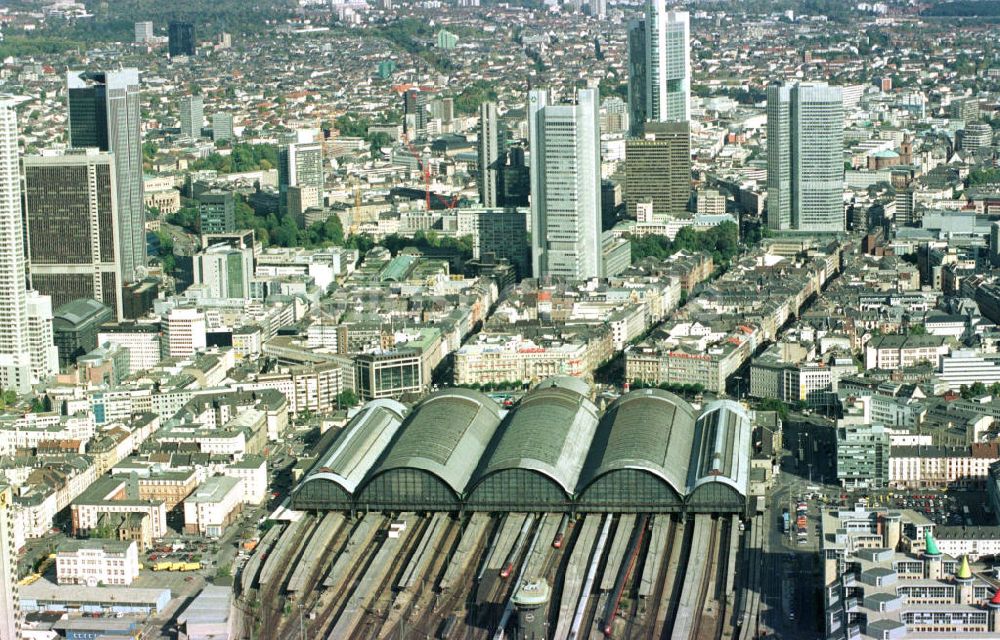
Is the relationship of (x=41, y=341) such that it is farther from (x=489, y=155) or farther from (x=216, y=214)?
(x=489, y=155)

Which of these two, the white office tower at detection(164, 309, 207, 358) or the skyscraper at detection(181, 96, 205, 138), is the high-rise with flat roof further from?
the white office tower at detection(164, 309, 207, 358)

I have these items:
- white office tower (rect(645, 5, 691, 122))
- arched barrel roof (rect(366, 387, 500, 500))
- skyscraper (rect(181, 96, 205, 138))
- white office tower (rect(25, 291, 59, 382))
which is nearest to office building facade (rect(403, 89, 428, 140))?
skyscraper (rect(181, 96, 205, 138))

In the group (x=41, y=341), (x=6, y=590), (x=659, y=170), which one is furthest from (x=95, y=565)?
(x=659, y=170)

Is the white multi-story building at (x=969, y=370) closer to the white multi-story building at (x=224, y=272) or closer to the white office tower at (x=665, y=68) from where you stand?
the white multi-story building at (x=224, y=272)

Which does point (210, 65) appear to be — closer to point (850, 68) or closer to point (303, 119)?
point (303, 119)

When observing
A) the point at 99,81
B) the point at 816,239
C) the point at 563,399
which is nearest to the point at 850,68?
the point at 816,239

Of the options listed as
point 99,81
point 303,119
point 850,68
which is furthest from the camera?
point 850,68
